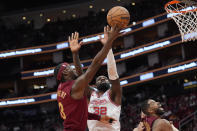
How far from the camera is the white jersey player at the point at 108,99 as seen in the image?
429 centimetres

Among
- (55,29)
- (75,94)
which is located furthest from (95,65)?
(55,29)

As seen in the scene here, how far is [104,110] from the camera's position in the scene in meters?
4.50

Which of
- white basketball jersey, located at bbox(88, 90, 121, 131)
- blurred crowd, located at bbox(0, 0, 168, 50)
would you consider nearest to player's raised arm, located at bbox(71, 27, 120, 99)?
white basketball jersey, located at bbox(88, 90, 121, 131)

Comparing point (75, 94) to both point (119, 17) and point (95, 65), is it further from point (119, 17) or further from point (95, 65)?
point (119, 17)

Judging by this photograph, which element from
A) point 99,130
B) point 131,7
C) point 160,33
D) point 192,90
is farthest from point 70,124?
point 131,7

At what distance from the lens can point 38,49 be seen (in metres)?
25.7

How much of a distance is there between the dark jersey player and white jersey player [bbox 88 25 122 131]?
2.46 ft

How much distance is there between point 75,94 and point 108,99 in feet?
3.72

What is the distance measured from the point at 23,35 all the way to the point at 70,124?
25.8m

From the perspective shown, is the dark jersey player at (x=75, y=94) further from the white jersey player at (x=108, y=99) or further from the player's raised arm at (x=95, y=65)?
the white jersey player at (x=108, y=99)

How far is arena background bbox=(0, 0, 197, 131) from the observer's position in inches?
789

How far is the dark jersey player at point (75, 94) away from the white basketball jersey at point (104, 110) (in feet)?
2.88

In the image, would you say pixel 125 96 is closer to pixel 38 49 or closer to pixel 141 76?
pixel 141 76

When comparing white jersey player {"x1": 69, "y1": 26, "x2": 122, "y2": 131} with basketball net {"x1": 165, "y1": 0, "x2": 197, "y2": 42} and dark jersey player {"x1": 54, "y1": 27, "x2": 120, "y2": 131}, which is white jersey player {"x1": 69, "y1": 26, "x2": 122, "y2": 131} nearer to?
dark jersey player {"x1": 54, "y1": 27, "x2": 120, "y2": 131}
